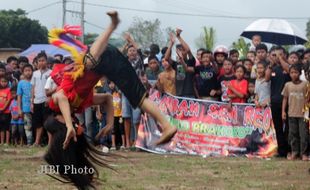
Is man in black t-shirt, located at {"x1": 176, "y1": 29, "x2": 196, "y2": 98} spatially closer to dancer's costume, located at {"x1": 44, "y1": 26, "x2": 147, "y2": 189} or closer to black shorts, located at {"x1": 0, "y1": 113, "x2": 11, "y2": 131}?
black shorts, located at {"x1": 0, "y1": 113, "x2": 11, "y2": 131}

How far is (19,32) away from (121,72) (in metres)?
57.9

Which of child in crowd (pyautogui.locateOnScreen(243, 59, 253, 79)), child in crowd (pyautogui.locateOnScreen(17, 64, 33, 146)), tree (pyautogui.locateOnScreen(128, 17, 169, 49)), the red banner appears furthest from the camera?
tree (pyautogui.locateOnScreen(128, 17, 169, 49))

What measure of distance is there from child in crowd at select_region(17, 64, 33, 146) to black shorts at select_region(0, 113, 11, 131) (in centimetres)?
56

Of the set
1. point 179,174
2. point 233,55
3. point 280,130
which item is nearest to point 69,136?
point 179,174

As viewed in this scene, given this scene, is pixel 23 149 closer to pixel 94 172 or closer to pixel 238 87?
pixel 238 87

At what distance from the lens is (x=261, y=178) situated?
34.0 feet

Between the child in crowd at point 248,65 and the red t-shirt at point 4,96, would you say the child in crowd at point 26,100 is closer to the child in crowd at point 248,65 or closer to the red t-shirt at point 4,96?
the red t-shirt at point 4,96

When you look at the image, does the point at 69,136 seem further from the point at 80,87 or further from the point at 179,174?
the point at 179,174

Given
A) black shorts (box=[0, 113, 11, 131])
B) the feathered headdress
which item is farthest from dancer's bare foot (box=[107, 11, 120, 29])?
black shorts (box=[0, 113, 11, 131])

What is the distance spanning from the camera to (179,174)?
1079 cm

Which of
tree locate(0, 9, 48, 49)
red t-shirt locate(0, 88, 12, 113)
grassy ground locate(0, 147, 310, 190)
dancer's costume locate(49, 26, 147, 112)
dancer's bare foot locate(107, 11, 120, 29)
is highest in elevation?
tree locate(0, 9, 48, 49)

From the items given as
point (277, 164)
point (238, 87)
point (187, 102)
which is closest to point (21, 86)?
point (187, 102)

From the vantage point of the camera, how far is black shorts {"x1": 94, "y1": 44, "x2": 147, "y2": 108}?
7.41 metres

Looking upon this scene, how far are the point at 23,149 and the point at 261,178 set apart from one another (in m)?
5.72
